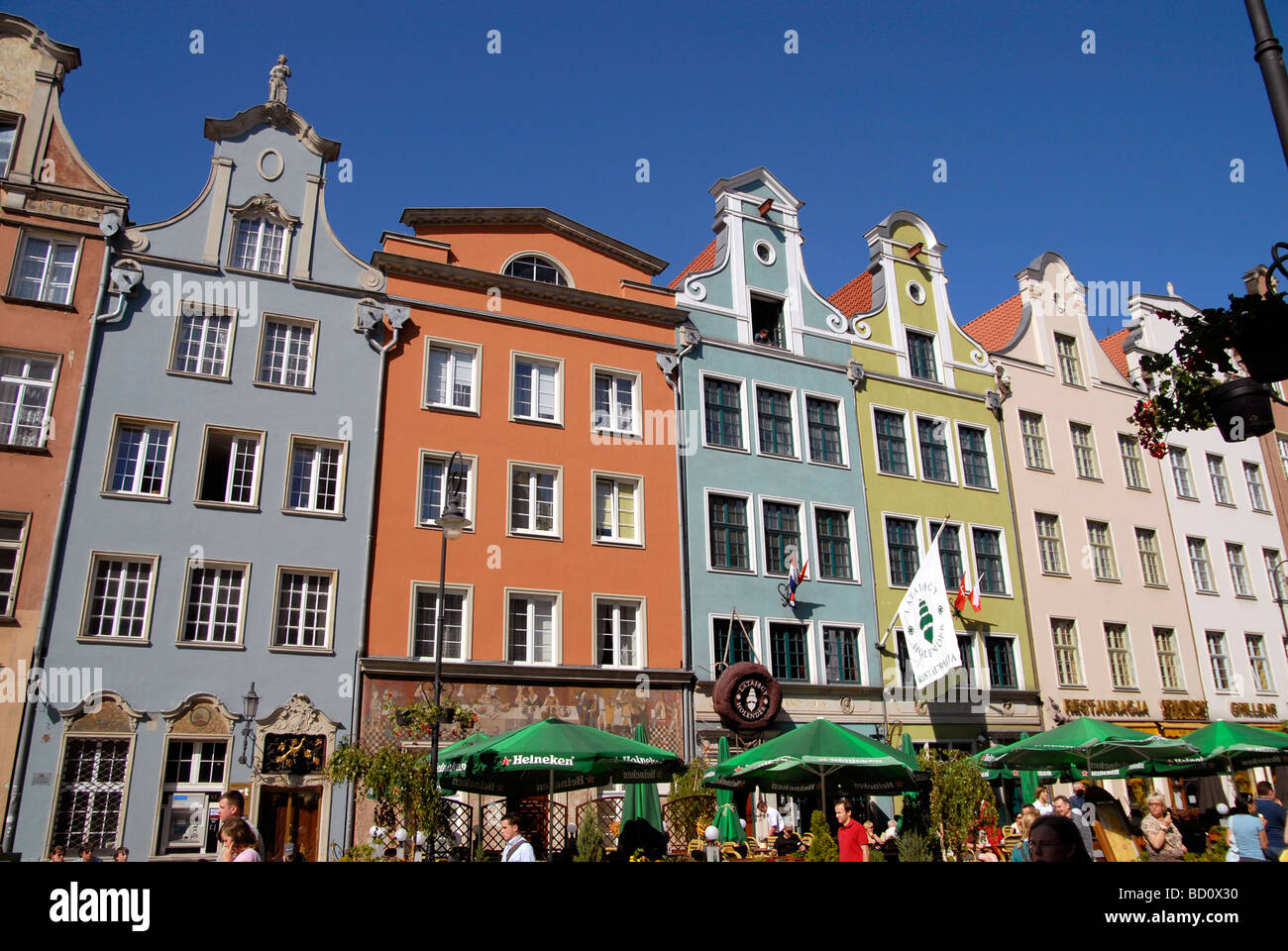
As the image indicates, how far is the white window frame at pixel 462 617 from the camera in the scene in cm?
2212

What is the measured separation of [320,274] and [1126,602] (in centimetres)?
2813

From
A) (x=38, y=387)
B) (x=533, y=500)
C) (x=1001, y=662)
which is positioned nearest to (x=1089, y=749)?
(x=1001, y=662)

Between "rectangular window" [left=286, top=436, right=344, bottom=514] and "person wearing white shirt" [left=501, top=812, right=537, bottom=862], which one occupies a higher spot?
"rectangular window" [left=286, top=436, right=344, bottom=514]

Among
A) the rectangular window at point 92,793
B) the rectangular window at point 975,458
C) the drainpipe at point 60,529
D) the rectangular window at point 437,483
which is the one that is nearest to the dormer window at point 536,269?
the rectangular window at point 437,483

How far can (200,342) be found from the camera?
2258 cm

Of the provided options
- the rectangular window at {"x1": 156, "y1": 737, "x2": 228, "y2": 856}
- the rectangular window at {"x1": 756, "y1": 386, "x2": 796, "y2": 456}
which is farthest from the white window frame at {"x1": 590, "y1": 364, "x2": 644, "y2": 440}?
the rectangular window at {"x1": 156, "y1": 737, "x2": 228, "y2": 856}

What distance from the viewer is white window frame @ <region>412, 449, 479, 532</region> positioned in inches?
918

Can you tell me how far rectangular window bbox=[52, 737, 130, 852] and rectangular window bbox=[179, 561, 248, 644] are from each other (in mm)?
2558

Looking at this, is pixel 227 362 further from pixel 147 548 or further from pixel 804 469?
pixel 804 469

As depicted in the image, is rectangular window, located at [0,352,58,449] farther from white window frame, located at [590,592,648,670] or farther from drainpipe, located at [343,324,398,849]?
white window frame, located at [590,592,648,670]

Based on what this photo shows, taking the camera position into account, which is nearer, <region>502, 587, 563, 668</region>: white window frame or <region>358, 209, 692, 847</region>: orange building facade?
<region>358, 209, 692, 847</region>: orange building facade

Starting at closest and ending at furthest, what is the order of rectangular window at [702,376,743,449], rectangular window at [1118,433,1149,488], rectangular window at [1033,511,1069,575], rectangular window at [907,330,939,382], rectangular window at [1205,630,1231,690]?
rectangular window at [702,376,743,449] < rectangular window at [1033,511,1069,575] < rectangular window at [907,330,939,382] < rectangular window at [1205,630,1231,690] < rectangular window at [1118,433,1149,488]
